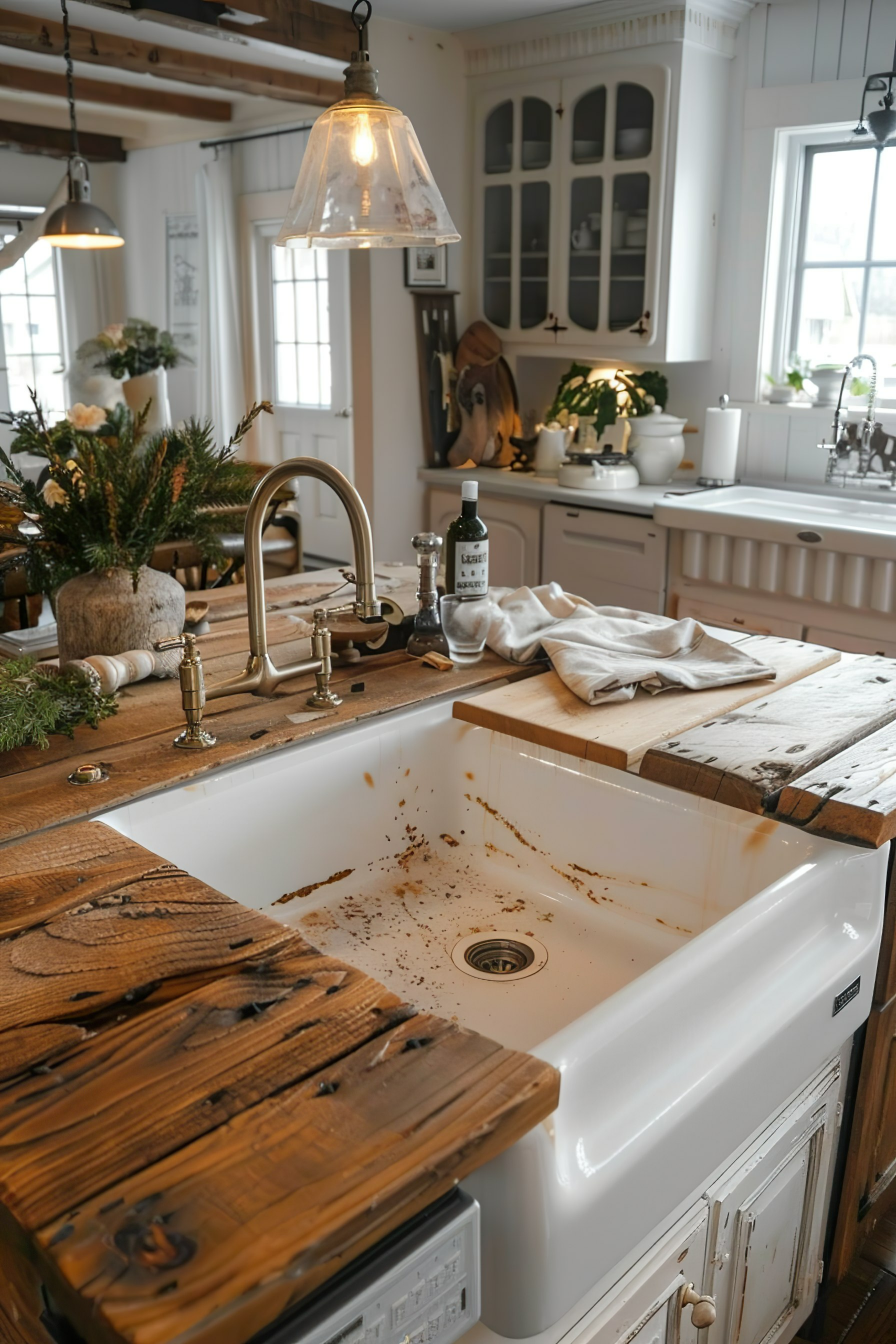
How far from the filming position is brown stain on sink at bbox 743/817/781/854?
1276 millimetres

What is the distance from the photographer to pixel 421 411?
423 centimetres

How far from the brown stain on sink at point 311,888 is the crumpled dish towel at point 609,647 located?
1.37 feet

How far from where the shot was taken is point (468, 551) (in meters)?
1.74

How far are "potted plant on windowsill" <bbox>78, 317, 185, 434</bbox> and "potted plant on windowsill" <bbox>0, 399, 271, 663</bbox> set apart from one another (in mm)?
3582

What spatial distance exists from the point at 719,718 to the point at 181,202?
21.6 ft

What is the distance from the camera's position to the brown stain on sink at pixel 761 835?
128cm

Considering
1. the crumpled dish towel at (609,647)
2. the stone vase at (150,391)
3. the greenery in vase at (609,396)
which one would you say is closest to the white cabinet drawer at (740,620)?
the greenery in vase at (609,396)

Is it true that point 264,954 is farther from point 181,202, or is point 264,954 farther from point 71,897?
point 181,202

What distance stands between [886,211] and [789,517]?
3.66ft

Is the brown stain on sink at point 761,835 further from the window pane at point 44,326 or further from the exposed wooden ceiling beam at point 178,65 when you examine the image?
the window pane at point 44,326

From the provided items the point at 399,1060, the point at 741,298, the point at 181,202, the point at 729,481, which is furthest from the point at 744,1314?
the point at 181,202

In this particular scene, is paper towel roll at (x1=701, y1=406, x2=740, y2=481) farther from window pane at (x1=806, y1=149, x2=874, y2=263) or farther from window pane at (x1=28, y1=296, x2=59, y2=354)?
window pane at (x1=28, y1=296, x2=59, y2=354)

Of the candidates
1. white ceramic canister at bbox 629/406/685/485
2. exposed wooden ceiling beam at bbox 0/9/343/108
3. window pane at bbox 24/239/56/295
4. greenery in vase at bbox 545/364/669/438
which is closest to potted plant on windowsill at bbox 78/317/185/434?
exposed wooden ceiling beam at bbox 0/9/343/108

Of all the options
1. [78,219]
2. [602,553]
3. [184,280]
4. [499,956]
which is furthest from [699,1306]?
[184,280]
